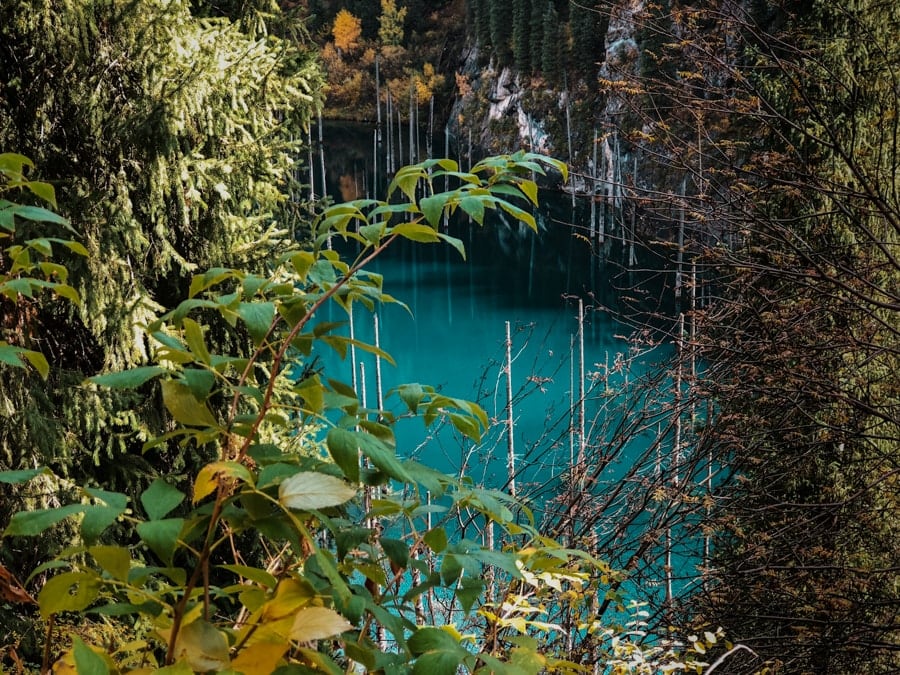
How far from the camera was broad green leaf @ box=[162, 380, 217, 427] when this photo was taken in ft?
2.03

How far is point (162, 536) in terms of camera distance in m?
0.52

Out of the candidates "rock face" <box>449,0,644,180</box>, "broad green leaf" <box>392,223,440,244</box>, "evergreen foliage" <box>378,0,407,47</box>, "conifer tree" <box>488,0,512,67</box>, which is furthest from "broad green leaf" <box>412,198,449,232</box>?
"evergreen foliage" <box>378,0,407,47</box>

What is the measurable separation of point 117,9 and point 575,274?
770 inches

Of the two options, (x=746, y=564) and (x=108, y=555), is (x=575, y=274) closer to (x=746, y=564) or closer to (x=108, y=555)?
(x=746, y=564)

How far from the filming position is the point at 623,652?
6.02ft

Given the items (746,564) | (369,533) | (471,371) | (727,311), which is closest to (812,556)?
(746,564)

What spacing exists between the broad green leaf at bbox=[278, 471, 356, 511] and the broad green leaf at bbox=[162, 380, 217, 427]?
116 mm

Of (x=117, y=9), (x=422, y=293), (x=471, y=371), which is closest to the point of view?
(x=117, y=9)

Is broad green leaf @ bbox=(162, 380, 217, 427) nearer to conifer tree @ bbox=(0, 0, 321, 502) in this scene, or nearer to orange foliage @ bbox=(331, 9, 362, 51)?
conifer tree @ bbox=(0, 0, 321, 502)

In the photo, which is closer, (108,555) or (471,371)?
(108,555)

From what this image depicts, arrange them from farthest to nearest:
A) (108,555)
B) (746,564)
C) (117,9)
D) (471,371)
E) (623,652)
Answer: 1. (471,371)
2. (117,9)
3. (746,564)
4. (623,652)
5. (108,555)

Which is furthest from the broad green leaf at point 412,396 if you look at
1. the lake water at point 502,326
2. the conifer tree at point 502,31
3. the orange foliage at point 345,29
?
the orange foliage at point 345,29

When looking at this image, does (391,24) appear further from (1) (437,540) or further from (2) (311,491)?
(2) (311,491)

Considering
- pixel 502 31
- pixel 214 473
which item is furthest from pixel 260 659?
pixel 502 31
